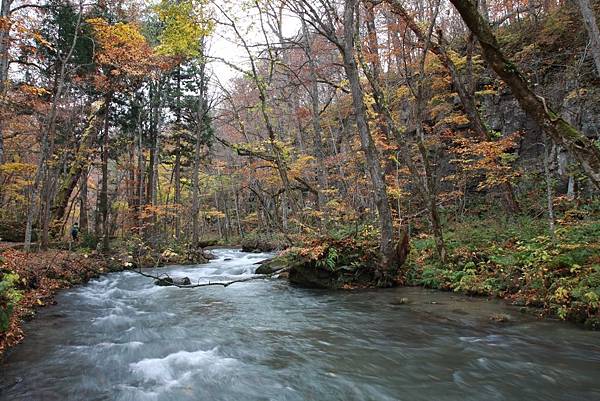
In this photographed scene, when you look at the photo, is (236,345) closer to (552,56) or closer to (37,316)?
(37,316)

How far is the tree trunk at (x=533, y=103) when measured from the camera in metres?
4.65

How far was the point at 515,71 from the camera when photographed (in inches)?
193

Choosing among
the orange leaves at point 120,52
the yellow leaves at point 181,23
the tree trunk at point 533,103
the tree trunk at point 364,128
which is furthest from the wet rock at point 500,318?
the orange leaves at point 120,52

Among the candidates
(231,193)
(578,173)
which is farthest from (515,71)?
(231,193)

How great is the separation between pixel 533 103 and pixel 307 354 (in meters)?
4.84

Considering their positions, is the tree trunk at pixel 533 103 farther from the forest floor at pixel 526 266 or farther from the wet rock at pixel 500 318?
the wet rock at pixel 500 318

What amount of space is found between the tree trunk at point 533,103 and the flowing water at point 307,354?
105 inches

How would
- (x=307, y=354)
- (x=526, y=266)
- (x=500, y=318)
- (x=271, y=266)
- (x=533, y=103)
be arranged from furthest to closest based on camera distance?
(x=271, y=266), (x=526, y=266), (x=500, y=318), (x=307, y=354), (x=533, y=103)

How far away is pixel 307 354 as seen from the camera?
5.64 m

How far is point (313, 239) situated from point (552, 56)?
13.0 m

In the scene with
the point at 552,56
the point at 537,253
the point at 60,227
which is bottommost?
the point at 537,253

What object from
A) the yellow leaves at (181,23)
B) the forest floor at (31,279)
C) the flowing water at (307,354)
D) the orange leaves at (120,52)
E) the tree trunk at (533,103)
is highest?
the orange leaves at (120,52)

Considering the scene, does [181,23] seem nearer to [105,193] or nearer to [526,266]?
[105,193]

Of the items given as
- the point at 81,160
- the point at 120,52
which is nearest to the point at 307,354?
the point at 120,52
